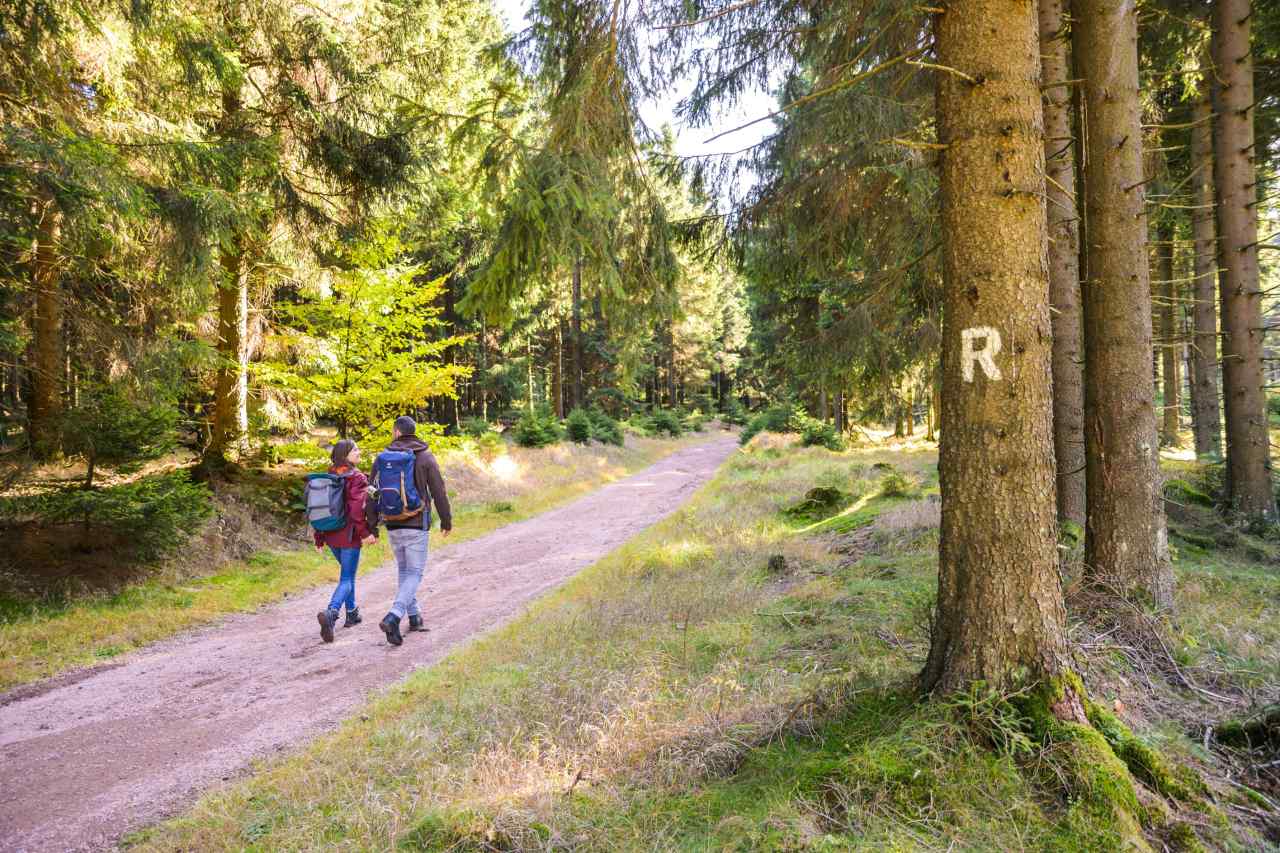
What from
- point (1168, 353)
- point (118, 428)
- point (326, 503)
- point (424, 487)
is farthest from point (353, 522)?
point (1168, 353)

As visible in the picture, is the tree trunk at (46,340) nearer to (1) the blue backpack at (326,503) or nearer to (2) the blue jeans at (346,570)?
(1) the blue backpack at (326,503)

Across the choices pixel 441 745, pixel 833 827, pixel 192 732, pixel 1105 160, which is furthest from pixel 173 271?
pixel 1105 160

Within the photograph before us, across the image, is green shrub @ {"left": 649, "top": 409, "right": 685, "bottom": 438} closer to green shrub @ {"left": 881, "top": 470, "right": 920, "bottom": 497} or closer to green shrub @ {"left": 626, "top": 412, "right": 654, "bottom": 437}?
green shrub @ {"left": 626, "top": 412, "right": 654, "bottom": 437}

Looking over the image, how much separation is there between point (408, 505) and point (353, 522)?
743 mm

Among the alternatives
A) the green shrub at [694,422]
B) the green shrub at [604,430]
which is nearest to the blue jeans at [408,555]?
the green shrub at [604,430]

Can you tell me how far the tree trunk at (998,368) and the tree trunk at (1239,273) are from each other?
7606mm

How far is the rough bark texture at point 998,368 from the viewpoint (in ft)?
10.1

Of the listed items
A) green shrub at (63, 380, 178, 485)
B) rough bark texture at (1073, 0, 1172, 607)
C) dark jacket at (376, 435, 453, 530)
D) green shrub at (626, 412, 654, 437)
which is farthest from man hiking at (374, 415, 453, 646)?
green shrub at (626, 412, 654, 437)

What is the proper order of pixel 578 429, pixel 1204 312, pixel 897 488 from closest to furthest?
1. pixel 897 488
2. pixel 1204 312
3. pixel 578 429

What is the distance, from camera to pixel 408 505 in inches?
253

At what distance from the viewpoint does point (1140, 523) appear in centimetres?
477

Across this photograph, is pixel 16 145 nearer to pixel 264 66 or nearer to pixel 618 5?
pixel 618 5

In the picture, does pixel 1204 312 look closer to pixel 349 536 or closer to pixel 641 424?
pixel 349 536

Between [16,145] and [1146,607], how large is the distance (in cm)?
1009
